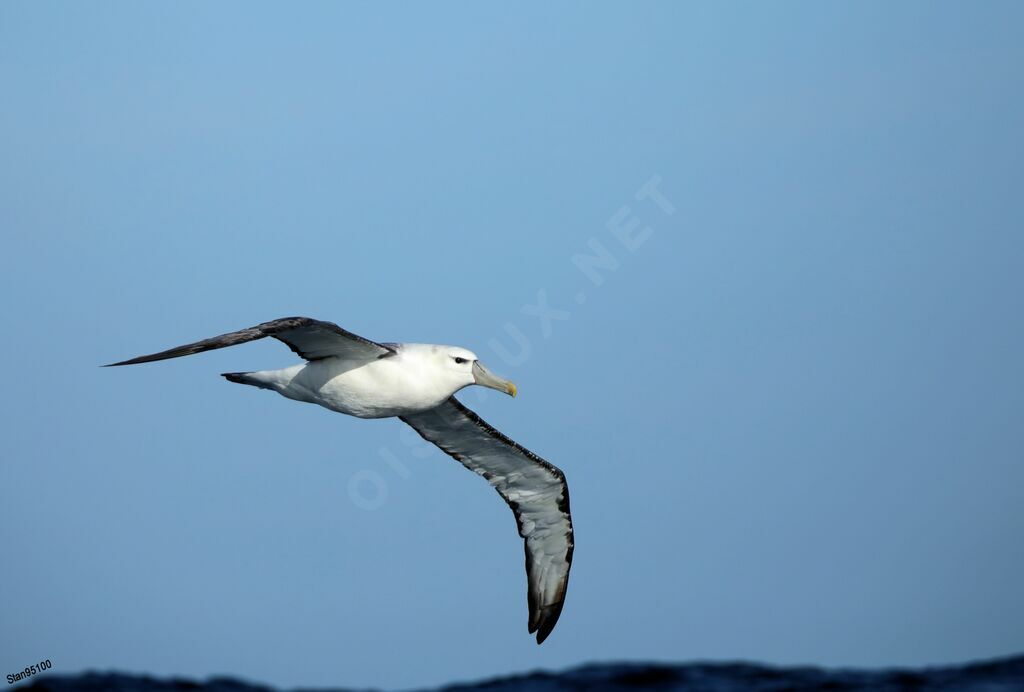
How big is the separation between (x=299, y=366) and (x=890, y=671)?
10260 mm

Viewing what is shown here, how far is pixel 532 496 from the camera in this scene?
1495 centimetres

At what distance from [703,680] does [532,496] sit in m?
3.92

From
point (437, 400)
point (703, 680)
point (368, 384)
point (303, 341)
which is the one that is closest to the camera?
point (303, 341)

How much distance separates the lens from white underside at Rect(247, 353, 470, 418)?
12047 mm

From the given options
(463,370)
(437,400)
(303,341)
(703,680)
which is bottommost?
(703,680)

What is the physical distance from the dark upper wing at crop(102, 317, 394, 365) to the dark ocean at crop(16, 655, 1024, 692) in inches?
264

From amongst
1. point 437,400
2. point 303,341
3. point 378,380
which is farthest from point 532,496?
point 303,341

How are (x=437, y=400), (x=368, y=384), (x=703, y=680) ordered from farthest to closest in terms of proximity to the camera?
(x=703, y=680)
(x=437, y=400)
(x=368, y=384)

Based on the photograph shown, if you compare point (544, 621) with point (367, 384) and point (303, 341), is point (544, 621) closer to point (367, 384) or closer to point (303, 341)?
point (367, 384)

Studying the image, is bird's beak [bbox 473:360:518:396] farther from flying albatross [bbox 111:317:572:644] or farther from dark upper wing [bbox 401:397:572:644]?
dark upper wing [bbox 401:397:572:644]

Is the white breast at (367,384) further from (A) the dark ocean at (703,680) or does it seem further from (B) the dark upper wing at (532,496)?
(A) the dark ocean at (703,680)

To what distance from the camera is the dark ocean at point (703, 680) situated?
15.5 meters

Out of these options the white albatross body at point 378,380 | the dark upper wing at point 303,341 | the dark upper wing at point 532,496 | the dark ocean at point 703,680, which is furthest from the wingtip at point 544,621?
the dark upper wing at point 303,341

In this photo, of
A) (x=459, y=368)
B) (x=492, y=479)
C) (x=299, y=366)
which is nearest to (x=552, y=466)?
(x=492, y=479)
